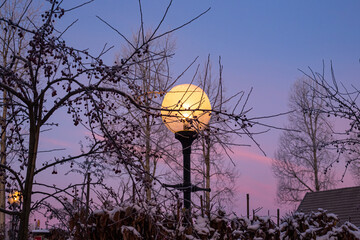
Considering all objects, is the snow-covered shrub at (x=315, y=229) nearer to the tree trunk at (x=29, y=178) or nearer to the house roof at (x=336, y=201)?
the tree trunk at (x=29, y=178)

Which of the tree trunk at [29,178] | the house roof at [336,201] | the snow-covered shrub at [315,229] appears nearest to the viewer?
the tree trunk at [29,178]

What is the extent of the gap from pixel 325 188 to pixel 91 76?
2128 cm

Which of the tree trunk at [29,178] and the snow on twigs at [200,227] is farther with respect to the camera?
the snow on twigs at [200,227]

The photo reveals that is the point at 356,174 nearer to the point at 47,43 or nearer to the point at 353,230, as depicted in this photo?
the point at 353,230

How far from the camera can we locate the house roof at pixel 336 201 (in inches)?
737

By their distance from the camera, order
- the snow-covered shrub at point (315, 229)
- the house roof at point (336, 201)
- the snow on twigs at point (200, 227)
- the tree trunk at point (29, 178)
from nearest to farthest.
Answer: the tree trunk at point (29, 178)
the snow on twigs at point (200, 227)
the snow-covered shrub at point (315, 229)
the house roof at point (336, 201)

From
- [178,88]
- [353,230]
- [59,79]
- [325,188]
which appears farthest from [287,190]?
[59,79]

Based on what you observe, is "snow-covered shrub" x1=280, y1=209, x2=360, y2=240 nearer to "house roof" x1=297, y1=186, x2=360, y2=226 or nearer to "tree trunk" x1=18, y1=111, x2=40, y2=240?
"tree trunk" x1=18, y1=111, x2=40, y2=240

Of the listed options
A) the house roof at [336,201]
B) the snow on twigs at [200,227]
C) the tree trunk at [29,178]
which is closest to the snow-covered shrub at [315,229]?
the snow on twigs at [200,227]

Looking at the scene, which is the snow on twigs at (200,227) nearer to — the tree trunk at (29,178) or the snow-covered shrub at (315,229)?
the snow-covered shrub at (315,229)

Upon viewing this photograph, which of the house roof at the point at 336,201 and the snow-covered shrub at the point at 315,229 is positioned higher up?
the house roof at the point at 336,201

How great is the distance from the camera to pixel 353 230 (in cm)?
567

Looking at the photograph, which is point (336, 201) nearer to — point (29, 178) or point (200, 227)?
point (200, 227)

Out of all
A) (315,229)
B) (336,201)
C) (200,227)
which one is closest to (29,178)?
(200,227)
